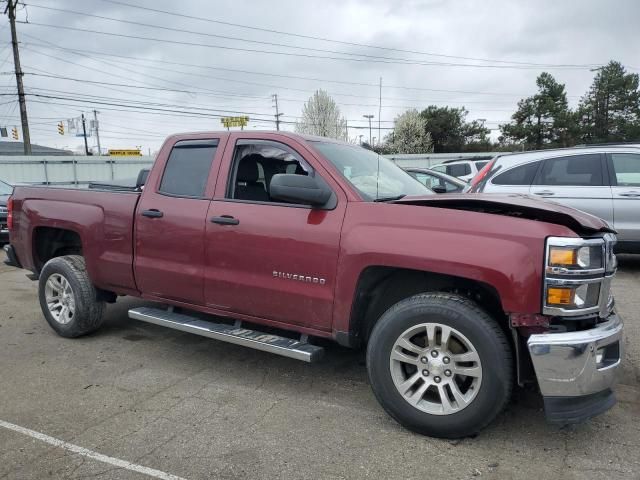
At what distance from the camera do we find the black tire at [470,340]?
9.72 ft

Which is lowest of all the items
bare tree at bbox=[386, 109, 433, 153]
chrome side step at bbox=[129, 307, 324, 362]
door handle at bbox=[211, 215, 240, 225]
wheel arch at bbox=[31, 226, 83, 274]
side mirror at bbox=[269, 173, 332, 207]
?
chrome side step at bbox=[129, 307, 324, 362]

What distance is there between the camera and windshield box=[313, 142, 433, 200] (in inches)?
151

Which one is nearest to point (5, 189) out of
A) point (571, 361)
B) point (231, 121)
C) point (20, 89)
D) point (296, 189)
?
point (296, 189)

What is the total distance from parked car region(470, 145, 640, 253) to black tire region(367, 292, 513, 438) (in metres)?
4.78

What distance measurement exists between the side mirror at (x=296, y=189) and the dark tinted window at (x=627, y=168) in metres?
5.65

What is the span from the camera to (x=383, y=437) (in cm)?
323

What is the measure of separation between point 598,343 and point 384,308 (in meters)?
1.35

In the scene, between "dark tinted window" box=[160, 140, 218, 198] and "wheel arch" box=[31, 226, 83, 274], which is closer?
"dark tinted window" box=[160, 140, 218, 198]

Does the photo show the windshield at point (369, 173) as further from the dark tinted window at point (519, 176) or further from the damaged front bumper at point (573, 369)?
the dark tinted window at point (519, 176)

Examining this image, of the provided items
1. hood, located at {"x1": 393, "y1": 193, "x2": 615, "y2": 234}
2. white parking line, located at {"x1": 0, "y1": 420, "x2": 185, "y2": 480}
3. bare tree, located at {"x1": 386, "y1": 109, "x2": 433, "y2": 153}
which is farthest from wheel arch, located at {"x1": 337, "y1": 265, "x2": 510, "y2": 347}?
bare tree, located at {"x1": 386, "y1": 109, "x2": 433, "y2": 153}

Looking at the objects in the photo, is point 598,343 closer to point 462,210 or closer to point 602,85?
point 462,210

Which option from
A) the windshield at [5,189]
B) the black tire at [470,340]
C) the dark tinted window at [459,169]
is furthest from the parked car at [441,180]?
the windshield at [5,189]

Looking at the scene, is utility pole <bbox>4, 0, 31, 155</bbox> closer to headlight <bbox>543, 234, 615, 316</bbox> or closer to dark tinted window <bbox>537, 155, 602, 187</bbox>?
dark tinted window <bbox>537, 155, 602, 187</bbox>

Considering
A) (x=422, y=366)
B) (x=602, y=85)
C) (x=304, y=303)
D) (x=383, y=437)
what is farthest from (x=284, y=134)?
(x=602, y=85)
